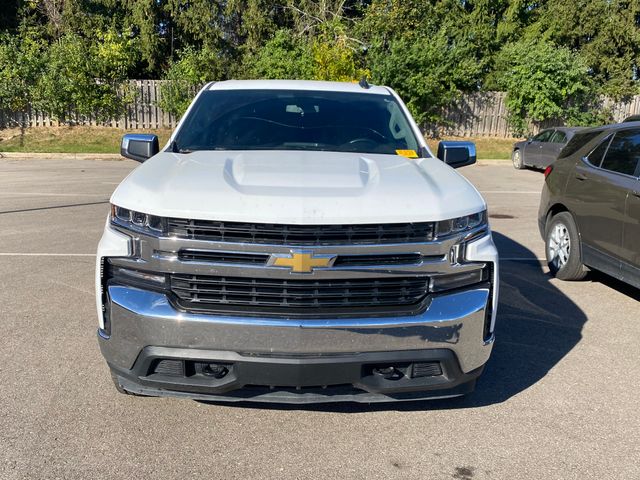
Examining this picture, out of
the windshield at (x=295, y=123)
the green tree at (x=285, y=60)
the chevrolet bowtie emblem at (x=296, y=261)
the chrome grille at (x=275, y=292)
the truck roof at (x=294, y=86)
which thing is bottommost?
the chrome grille at (x=275, y=292)

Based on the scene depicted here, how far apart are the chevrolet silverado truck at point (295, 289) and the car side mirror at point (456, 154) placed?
1.37m

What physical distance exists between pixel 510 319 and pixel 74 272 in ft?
14.8

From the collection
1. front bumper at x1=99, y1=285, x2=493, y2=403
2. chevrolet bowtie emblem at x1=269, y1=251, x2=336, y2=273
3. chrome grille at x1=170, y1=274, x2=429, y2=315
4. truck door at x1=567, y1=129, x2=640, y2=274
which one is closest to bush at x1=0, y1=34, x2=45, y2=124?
truck door at x1=567, y1=129, x2=640, y2=274

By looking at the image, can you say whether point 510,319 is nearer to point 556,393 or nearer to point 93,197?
point 556,393

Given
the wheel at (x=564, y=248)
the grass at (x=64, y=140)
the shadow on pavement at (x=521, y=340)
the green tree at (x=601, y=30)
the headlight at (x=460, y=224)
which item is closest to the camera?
the headlight at (x=460, y=224)

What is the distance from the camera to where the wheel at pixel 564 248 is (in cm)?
619

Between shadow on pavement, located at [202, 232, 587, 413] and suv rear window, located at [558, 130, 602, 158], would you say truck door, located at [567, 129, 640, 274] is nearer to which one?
suv rear window, located at [558, 130, 602, 158]

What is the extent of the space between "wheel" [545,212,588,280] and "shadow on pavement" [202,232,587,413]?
0.66 ft

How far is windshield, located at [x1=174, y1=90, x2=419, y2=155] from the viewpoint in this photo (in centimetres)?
418

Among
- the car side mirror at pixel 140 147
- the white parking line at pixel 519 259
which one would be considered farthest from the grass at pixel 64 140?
the car side mirror at pixel 140 147

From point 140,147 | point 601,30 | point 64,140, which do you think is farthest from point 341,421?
point 601,30

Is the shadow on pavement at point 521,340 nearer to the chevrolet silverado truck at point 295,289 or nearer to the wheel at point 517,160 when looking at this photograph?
the chevrolet silverado truck at point 295,289

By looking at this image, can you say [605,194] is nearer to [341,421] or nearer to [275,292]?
[341,421]

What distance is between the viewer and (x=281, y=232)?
2.77 metres
